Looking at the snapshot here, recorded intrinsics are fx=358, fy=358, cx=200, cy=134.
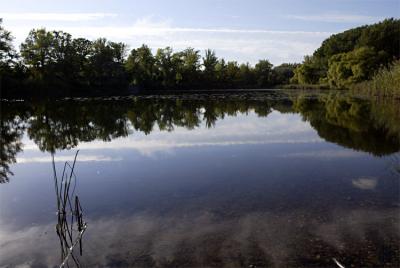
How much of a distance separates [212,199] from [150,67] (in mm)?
70157

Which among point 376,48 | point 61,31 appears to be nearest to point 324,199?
point 61,31

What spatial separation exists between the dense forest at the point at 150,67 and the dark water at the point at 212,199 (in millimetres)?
31192

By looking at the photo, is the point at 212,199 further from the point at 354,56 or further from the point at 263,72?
the point at 263,72

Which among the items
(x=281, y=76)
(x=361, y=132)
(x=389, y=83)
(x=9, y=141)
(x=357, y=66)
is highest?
(x=357, y=66)

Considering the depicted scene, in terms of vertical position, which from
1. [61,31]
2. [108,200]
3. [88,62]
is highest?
[61,31]

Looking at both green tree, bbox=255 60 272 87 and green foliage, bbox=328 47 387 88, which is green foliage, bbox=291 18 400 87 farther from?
green tree, bbox=255 60 272 87

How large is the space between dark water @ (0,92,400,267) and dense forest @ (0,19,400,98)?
1228 inches

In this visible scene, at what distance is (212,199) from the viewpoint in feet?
25.3

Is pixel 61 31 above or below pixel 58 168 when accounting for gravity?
above

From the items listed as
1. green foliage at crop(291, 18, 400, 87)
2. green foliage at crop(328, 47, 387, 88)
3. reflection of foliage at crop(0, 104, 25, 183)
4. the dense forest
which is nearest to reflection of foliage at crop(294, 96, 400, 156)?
reflection of foliage at crop(0, 104, 25, 183)

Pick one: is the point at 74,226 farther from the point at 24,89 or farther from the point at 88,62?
the point at 88,62

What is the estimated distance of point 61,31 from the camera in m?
59.8

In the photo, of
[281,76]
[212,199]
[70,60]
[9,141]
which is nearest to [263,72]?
[281,76]

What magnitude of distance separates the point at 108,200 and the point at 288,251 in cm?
422
